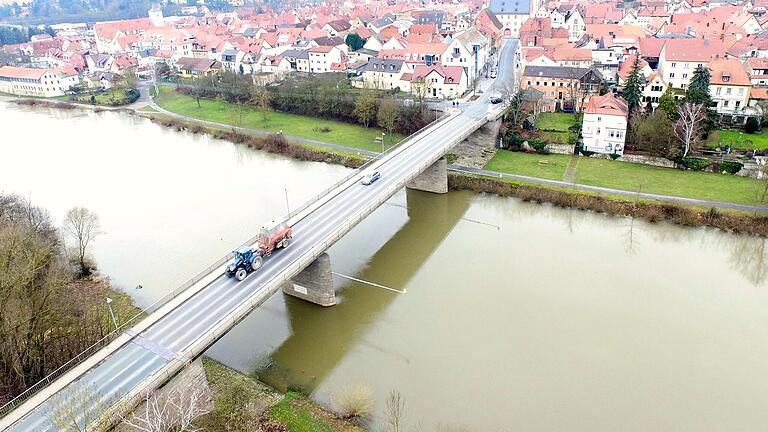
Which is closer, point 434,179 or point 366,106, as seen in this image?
point 434,179

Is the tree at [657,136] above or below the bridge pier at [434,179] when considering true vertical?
above

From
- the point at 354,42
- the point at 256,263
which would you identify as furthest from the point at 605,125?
the point at 354,42

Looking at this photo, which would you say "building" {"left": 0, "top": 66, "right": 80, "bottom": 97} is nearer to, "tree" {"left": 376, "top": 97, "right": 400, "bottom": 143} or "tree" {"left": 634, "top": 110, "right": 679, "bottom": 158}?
"tree" {"left": 376, "top": 97, "right": 400, "bottom": 143}

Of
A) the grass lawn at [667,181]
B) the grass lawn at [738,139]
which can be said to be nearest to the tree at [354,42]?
the grass lawn at [667,181]

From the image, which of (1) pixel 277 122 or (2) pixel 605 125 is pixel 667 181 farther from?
(1) pixel 277 122

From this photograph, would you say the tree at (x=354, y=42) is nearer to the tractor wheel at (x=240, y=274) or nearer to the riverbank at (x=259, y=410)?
the tractor wheel at (x=240, y=274)

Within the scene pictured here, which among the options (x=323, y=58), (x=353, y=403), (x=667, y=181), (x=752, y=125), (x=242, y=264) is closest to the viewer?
(x=353, y=403)

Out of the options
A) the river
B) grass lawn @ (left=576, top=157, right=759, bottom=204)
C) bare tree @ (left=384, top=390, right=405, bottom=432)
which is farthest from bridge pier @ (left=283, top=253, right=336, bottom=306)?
grass lawn @ (left=576, top=157, right=759, bottom=204)
